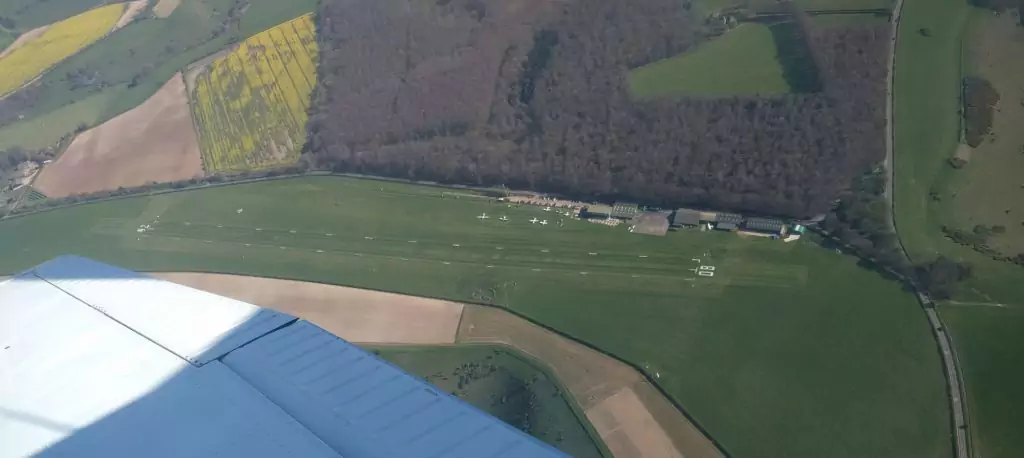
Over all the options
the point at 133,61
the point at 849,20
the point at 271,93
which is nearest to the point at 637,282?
the point at 849,20

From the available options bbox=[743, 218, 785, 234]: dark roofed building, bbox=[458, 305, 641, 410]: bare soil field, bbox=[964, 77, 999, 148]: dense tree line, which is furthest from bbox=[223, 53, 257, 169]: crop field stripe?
bbox=[964, 77, 999, 148]: dense tree line

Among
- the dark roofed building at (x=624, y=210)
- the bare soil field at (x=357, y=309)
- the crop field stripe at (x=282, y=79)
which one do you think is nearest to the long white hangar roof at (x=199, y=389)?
the bare soil field at (x=357, y=309)

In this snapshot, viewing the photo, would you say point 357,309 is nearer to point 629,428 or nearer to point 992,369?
point 629,428

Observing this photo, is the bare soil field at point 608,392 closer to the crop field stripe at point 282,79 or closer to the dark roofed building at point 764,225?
the dark roofed building at point 764,225

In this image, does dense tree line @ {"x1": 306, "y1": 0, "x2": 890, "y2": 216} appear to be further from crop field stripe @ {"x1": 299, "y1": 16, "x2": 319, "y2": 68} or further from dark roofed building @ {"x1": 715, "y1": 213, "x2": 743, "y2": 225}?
crop field stripe @ {"x1": 299, "y1": 16, "x2": 319, "y2": 68}

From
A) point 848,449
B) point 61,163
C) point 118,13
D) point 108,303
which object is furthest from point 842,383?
point 118,13
